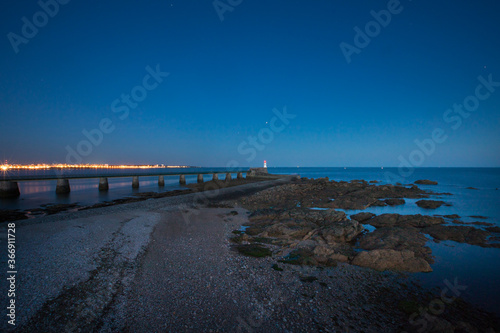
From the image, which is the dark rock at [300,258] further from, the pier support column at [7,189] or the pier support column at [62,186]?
the pier support column at [7,189]

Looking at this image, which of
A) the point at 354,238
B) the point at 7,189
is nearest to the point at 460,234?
the point at 354,238

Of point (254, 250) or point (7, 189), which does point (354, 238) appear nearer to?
point (254, 250)

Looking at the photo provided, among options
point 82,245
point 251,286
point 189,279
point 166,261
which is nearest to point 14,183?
point 82,245

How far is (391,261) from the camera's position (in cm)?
877

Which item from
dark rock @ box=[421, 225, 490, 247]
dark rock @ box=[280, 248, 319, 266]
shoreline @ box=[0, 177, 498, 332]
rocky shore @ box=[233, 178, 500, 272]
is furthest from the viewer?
dark rock @ box=[421, 225, 490, 247]

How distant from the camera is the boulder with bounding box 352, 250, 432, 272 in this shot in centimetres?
866

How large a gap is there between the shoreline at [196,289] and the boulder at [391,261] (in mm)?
330

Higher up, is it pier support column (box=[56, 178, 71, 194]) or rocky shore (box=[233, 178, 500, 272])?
pier support column (box=[56, 178, 71, 194])

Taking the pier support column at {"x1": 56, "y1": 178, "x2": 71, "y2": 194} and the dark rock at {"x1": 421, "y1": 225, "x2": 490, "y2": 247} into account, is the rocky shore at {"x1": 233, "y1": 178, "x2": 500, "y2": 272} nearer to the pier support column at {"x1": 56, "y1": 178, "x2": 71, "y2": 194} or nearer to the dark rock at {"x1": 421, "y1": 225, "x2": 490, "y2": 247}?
the dark rock at {"x1": 421, "y1": 225, "x2": 490, "y2": 247}

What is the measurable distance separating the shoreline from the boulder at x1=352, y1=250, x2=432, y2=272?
13.0 inches

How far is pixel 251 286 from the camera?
6.97 meters

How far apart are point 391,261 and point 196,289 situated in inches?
312

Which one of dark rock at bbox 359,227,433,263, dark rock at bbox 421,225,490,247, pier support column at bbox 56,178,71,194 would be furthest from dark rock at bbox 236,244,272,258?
pier support column at bbox 56,178,71,194

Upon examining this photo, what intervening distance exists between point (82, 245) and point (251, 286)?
8276 mm
